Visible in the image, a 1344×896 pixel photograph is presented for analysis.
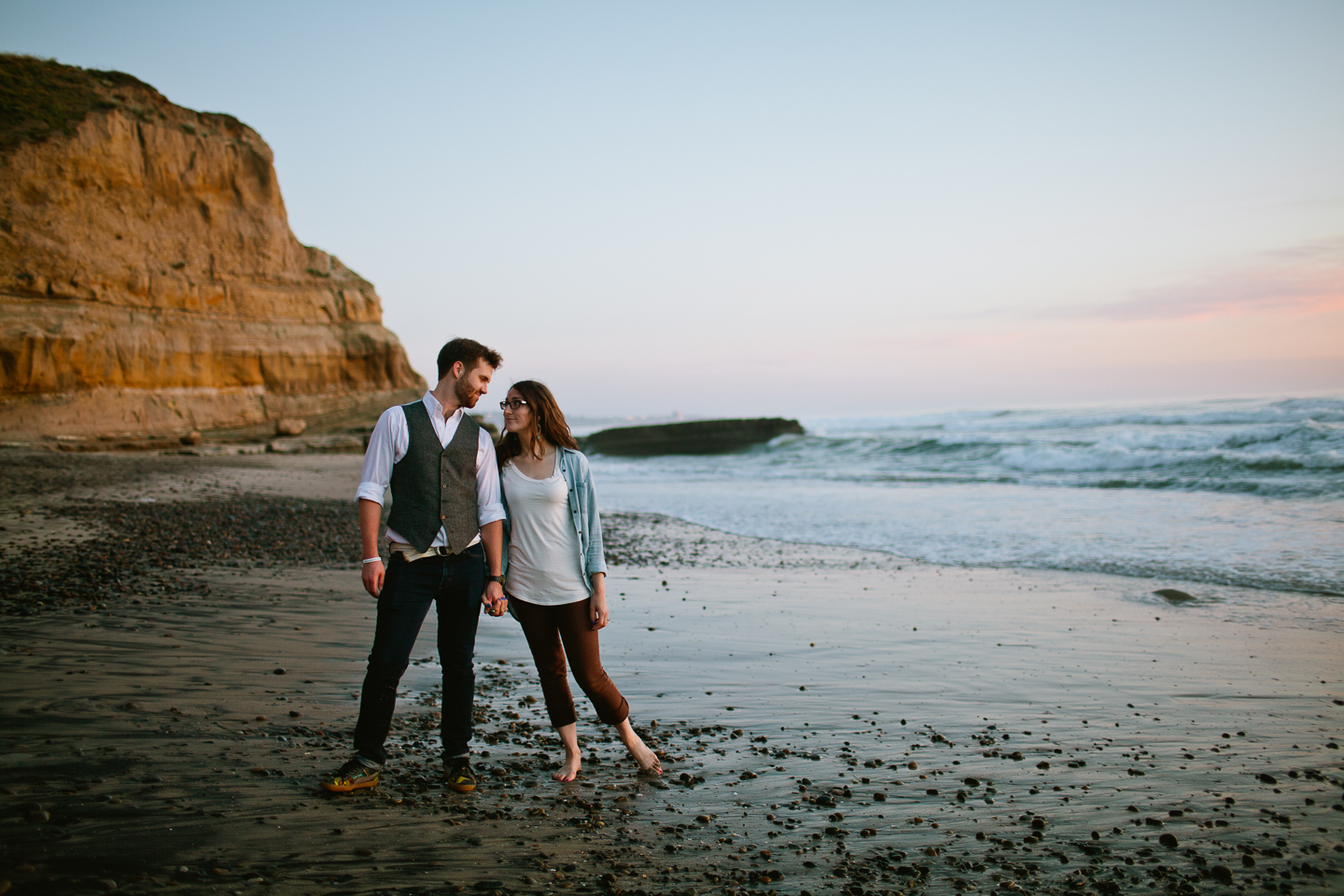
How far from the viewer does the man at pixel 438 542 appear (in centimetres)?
362

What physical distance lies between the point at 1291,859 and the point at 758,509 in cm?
1456

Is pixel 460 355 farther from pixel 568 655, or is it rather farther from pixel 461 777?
pixel 461 777

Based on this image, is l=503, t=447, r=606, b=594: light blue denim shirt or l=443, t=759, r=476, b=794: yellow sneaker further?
l=503, t=447, r=606, b=594: light blue denim shirt

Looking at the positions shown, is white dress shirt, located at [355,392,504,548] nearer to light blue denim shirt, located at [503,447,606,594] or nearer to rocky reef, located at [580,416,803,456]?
light blue denim shirt, located at [503,447,606,594]

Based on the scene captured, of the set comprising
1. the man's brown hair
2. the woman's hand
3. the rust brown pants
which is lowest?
the rust brown pants

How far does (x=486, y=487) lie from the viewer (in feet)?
12.6

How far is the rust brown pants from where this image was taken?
394 centimetres

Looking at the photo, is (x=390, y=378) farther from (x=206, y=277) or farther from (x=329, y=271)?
(x=206, y=277)

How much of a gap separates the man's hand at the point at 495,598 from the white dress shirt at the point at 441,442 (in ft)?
0.78

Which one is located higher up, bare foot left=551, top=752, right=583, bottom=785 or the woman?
the woman

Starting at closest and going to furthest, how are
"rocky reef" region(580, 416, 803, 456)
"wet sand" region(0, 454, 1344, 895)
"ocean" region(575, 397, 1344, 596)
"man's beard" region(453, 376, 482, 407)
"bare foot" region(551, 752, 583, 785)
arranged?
"wet sand" region(0, 454, 1344, 895) < "man's beard" region(453, 376, 482, 407) < "bare foot" region(551, 752, 583, 785) < "ocean" region(575, 397, 1344, 596) < "rocky reef" region(580, 416, 803, 456)

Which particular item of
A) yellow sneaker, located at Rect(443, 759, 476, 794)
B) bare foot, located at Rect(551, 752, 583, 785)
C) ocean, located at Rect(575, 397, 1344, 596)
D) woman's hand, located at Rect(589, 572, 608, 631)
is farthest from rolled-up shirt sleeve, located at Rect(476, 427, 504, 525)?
ocean, located at Rect(575, 397, 1344, 596)

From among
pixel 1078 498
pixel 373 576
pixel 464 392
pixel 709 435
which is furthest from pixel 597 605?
pixel 709 435

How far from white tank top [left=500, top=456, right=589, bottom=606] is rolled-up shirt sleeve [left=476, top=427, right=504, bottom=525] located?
114 mm
